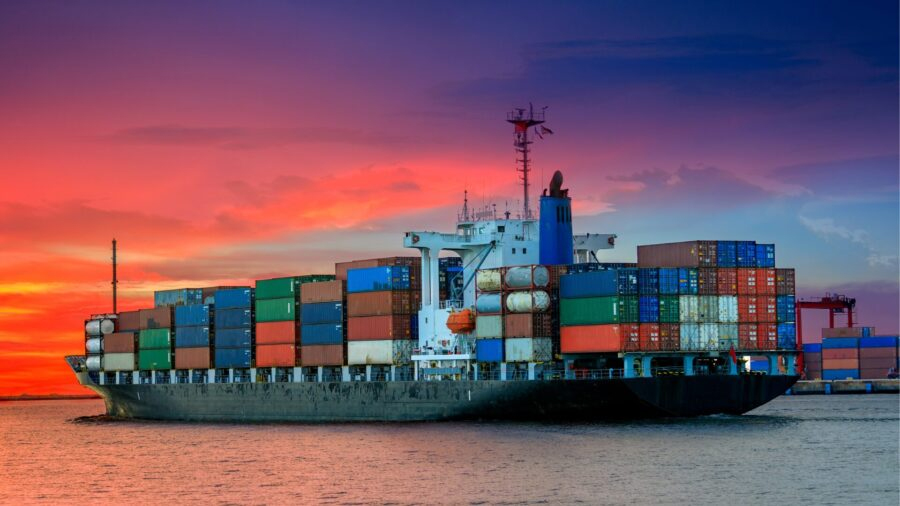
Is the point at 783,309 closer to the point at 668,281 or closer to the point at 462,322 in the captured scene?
the point at 668,281

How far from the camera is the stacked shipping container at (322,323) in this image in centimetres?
8662

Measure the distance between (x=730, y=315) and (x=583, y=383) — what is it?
8.70m

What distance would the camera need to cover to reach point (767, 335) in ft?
241

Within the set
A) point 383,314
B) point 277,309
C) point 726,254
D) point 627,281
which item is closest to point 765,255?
point 726,254

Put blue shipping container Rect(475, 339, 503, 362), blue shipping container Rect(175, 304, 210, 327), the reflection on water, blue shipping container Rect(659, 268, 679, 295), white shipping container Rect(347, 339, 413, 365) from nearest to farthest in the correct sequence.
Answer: the reflection on water
blue shipping container Rect(659, 268, 679, 295)
blue shipping container Rect(475, 339, 503, 362)
white shipping container Rect(347, 339, 413, 365)
blue shipping container Rect(175, 304, 210, 327)

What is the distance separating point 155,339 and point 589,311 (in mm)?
Answer: 43238

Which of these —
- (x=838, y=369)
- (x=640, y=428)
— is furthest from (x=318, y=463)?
(x=838, y=369)

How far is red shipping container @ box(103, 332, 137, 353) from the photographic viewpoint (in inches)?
4218

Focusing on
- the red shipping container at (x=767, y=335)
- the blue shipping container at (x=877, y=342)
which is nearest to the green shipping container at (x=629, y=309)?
the red shipping container at (x=767, y=335)

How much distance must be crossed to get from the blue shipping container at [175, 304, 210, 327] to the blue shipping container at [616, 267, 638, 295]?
37396mm

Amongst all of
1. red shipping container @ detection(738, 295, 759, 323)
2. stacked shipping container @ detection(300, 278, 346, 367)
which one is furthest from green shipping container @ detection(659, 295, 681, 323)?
stacked shipping container @ detection(300, 278, 346, 367)

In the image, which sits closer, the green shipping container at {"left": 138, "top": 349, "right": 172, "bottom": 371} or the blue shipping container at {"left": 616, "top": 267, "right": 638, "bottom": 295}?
the blue shipping container at {"left": 616, "top": 267, "right": 638, "bottom": 295}

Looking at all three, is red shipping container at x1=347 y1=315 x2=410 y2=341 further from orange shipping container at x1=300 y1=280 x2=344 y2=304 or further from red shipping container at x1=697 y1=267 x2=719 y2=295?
red shipping container at x1=697 y1=267 x2=719 y2=295

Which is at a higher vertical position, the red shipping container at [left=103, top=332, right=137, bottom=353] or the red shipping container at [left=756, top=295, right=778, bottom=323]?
the red shipping container at [left=756, top=295, right=778, bottom=323]
